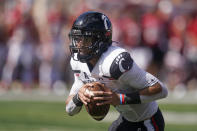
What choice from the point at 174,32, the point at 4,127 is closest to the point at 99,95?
the point at 4,127

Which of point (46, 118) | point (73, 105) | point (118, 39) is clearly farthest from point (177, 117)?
point (73, 105)

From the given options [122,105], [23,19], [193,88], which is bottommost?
[193,88]

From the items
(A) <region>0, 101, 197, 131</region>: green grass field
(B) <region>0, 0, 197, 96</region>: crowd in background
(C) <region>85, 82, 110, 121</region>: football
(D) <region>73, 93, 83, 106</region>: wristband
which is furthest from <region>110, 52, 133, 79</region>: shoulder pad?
(B) <region>0, 0, 197, 96</region>: crowd in background

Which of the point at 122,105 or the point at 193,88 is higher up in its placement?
the point at 122,105

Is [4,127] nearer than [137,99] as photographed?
No

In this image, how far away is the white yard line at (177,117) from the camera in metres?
8.77

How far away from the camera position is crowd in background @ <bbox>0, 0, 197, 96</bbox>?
1277 cm

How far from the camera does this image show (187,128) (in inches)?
318

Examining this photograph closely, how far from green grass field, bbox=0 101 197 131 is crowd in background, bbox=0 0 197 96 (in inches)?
88.9

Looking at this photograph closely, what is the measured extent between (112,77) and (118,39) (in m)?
9.38

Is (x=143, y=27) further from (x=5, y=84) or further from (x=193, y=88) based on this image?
(x=5, y=84)

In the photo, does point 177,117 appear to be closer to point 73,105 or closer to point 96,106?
point 73,105

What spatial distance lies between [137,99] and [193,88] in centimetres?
966

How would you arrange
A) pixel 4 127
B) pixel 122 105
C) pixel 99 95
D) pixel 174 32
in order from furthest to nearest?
pixel 174 32
pixel 4 127
pixel 122 105
pixel 99 95
